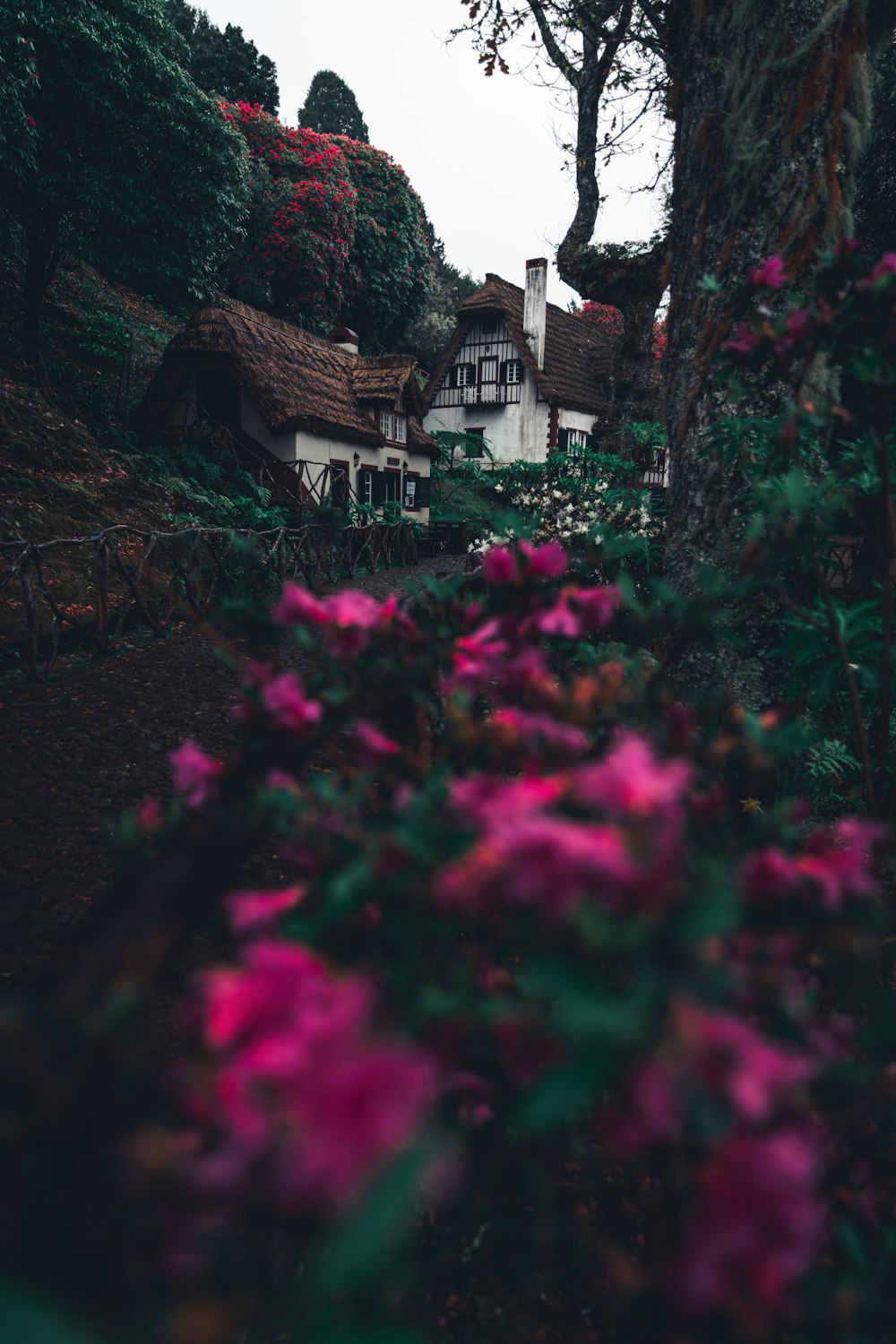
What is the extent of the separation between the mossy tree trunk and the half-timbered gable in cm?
2199

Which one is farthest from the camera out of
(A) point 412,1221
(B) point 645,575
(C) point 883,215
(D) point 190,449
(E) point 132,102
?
(D) point 190,449

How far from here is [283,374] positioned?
1819cm

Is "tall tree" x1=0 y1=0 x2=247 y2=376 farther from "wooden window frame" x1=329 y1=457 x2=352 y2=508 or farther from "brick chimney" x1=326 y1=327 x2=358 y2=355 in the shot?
"brick chimney" x1=326 y1=327 x2=358 y2=355

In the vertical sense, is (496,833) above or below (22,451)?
below

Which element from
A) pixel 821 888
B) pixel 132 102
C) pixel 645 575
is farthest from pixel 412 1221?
pixel 132 102

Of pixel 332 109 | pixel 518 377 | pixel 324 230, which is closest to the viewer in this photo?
pixel 324 230

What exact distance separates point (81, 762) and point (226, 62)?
37.5 meters

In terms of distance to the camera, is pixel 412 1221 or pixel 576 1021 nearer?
pixel 576 1021

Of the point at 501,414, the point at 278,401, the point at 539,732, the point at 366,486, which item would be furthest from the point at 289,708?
the point at 501,414

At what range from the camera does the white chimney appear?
2441 centimetres

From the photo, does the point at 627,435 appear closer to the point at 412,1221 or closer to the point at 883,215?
the point at 883,215

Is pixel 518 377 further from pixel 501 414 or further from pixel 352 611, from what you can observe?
pixel 352 611

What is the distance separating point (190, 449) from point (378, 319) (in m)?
16.1

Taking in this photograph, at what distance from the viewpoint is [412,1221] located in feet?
6.42
